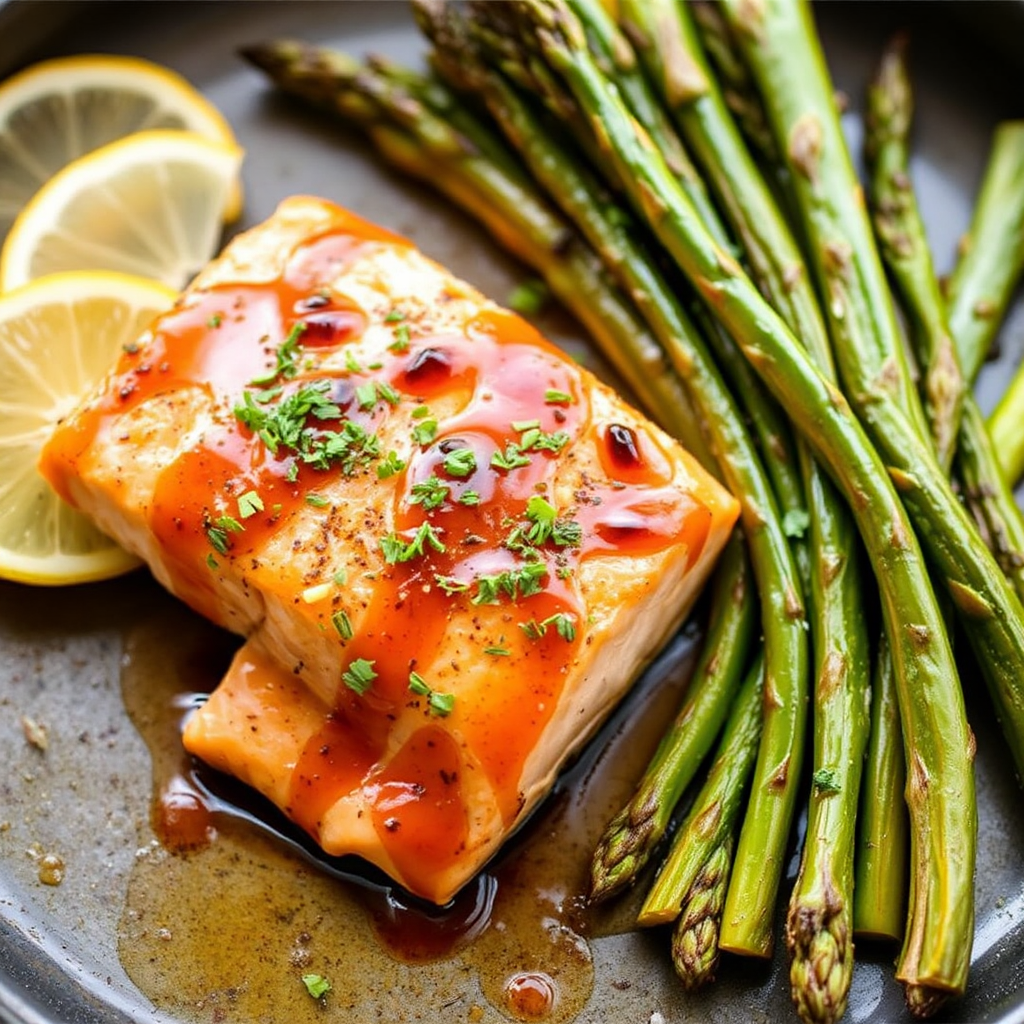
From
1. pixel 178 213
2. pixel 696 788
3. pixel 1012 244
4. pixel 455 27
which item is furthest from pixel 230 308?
pixel 1012 244

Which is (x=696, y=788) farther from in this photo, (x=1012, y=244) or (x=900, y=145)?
(x=900, y=145)

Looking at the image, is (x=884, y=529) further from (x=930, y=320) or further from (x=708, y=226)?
(x=708, y=226)

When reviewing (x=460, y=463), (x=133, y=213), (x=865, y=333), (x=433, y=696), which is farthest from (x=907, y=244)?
(x=133, y=213)

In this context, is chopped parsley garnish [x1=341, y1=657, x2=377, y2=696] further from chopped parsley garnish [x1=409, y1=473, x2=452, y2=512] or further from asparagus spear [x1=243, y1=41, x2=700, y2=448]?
asparagus spear [x1=243, y1=41, x2=700, y2=448]

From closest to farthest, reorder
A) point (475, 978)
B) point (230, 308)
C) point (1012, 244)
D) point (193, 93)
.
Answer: point (475, 978), point (230, 308), point (1012, 244), point (193, 93)

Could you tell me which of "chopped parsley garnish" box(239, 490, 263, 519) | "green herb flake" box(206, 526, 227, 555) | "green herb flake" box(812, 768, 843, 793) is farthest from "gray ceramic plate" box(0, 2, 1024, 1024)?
"chopped parsley garnish" box(239, 490, 263, 519)

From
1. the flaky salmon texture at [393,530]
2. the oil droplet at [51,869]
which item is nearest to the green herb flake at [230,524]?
the flaky salmon texture at [393,530]
